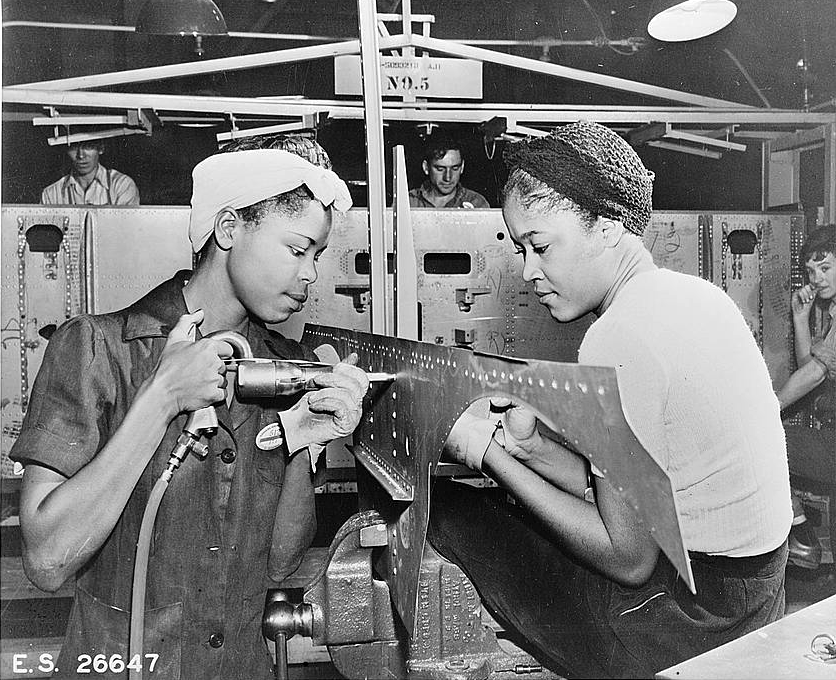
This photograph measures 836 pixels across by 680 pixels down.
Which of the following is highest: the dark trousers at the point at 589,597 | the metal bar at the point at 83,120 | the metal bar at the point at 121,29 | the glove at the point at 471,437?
the metal bar at the point at 121,29

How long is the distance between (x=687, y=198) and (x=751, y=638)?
2.74 feet

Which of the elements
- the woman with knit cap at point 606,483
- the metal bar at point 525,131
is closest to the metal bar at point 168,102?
the metal bar at point 525,131

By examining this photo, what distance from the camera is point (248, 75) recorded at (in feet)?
5.32

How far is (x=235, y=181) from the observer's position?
156 cm

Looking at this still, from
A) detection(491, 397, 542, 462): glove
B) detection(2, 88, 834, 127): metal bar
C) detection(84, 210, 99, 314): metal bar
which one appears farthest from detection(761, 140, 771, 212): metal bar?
detection(84, 210, 99, 314): metal bar

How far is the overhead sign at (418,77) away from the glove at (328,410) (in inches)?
21.8

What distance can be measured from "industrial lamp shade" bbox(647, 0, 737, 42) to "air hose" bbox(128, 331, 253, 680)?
A: 1.07 meters

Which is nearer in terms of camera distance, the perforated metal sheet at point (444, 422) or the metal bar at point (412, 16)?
the perforated metal sheet at point (444, 422)

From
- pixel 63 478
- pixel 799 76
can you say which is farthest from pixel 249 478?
pixel 799 76

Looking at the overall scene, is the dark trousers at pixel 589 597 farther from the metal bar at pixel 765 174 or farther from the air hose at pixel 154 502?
the metal bar at pixel 765 174

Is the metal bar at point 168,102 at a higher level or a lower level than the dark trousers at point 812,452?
higher

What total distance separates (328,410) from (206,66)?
74 centimetres

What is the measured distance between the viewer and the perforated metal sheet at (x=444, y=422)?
1.13 metres

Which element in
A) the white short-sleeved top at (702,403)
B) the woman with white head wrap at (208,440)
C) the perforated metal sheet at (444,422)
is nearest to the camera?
the perforated metal sheet at (444,422)
